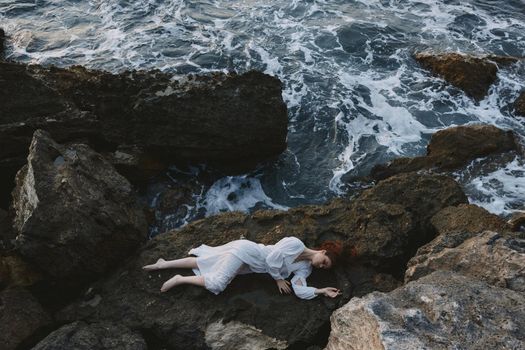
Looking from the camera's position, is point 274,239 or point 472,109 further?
point 472,109

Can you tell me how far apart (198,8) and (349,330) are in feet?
51.8

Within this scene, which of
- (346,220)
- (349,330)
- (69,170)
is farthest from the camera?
(346,220)

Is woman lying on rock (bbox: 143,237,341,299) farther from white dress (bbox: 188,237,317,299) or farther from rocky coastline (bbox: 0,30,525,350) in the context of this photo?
rocky coastline (bbox: 0,30,525,350)

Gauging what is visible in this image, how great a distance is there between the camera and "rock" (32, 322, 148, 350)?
5.84 meters

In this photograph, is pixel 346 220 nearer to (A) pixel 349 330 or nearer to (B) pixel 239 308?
(B) pixel 239 308

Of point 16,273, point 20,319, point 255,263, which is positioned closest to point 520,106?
point 255,263

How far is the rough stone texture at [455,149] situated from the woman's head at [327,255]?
3783mm

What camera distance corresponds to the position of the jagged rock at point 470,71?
43.0ft

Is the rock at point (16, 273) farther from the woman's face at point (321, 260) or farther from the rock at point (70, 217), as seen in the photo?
the woman's face at point (321, 260)

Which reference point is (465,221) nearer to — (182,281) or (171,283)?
(182,281)

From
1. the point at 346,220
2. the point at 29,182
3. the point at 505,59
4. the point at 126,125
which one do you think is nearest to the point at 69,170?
the point at 29,182

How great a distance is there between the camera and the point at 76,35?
16281 mm

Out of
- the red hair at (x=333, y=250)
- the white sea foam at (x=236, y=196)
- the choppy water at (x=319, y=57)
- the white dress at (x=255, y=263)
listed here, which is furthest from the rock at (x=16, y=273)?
the red hair at (x=333, y=250)

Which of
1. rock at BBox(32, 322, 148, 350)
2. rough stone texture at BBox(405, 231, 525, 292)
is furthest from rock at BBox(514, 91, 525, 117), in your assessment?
rock at BBox(32, 322, 148, 350)
